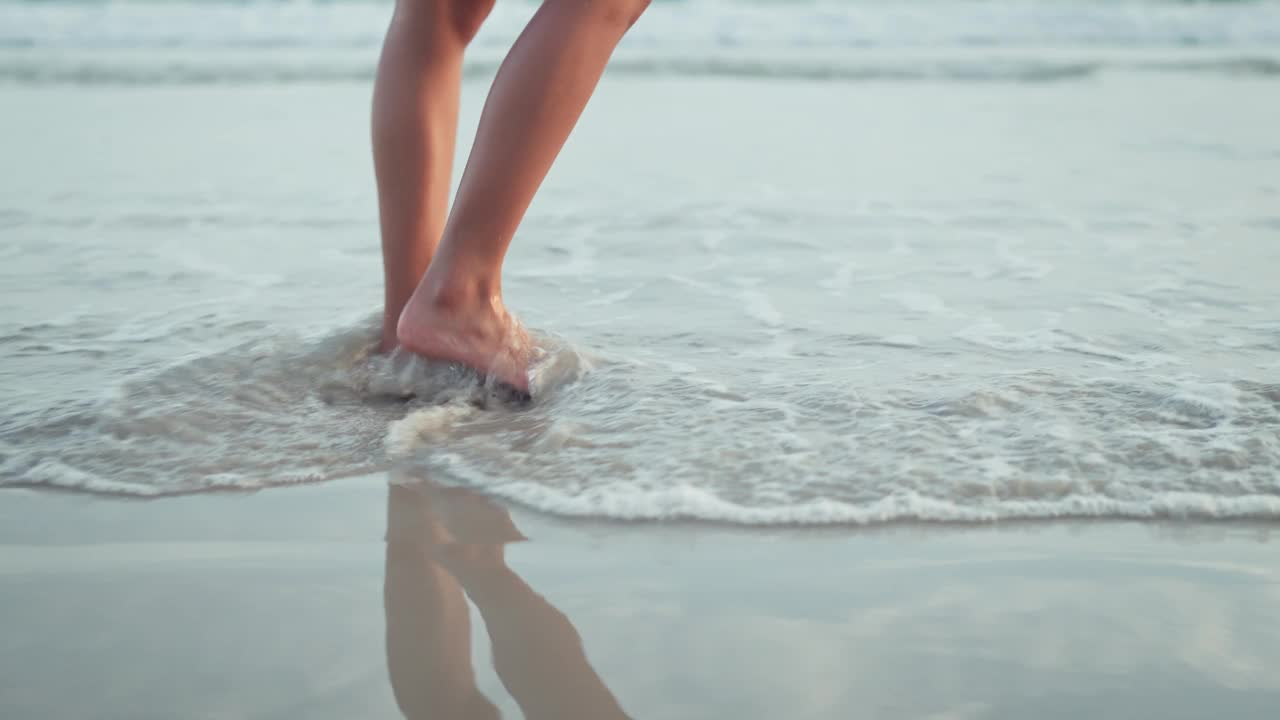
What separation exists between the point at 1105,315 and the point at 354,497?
4.17 ft

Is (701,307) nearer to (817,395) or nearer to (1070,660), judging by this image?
(817,395)

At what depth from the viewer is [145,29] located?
11242 millimetres

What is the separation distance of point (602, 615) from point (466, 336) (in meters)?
0.62

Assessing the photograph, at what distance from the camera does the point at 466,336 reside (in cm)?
156

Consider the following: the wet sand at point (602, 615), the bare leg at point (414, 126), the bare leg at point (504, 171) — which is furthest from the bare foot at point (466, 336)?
the wet sand at point (602, 615)

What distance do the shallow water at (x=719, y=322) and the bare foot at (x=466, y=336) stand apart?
0.04 metres

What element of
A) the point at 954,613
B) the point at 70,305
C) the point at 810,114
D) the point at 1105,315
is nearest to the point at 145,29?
the point at 810,114

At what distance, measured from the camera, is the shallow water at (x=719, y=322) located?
131 centimetres

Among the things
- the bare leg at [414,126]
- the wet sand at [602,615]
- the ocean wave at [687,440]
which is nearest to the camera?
the wet sand at [602,615]

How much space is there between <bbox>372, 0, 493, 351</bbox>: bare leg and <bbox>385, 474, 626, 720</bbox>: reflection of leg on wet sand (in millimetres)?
535

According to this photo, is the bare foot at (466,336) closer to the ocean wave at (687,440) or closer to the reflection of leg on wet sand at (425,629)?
the ocean wave at (687,440)

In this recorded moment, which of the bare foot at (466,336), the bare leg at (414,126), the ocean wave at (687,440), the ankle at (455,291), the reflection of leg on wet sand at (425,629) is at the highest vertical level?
the bare leg at (414,126)

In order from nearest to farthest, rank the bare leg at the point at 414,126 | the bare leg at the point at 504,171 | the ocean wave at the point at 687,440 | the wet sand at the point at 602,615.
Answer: the wet sand at the point at 602,615 < the ocean wave at the point at 687,440 < the bare leg at the point at 504,171 < the bare leg at the point at 414,126

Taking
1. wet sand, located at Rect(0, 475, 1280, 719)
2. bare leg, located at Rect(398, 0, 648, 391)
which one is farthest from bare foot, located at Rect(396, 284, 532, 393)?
wet sand, located at Rect(0, 475, 1280, 719)
